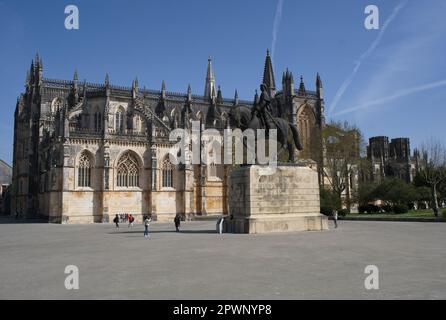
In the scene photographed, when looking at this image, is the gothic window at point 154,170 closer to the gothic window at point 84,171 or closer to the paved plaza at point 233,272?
the gothic window at point 84,171

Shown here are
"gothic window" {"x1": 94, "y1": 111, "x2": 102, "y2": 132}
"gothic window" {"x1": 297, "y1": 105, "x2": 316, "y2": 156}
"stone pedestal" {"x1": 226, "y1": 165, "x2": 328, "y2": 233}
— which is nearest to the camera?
"stone pedestal" {"x1": 226, "y1": 165, "x2": 328, "y2": 233}

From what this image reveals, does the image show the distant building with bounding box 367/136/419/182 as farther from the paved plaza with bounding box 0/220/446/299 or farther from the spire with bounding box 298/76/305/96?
the paved plaza with bounding box 0/220/446/299

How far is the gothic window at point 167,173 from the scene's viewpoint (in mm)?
46438

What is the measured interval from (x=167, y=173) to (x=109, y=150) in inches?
290

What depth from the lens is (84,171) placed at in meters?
42.2

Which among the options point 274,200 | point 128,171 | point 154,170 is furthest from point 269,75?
point 274,200

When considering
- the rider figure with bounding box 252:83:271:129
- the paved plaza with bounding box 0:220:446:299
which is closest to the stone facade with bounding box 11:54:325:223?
the rider figure with bounding box 252:83:271:129

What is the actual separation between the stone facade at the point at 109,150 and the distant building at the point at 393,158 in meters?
23.4

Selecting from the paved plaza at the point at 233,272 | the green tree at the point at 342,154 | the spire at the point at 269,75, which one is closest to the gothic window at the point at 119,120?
the green tree at the point at 342,154

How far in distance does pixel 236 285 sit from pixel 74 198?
36.9 m

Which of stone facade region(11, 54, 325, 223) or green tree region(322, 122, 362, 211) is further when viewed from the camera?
green tree region(322, 122, 362, 211)

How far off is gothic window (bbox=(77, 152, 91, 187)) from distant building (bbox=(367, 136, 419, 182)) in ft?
189

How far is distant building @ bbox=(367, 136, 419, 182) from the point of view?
83.7m
